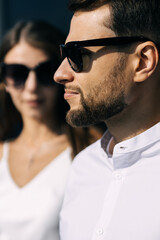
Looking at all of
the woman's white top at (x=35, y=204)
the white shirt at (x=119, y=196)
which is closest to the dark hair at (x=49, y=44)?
the woman's white top at (x=35, y=204)

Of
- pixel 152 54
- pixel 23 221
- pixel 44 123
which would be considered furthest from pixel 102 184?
pixel 44 123

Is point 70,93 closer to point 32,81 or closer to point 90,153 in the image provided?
point 90,153

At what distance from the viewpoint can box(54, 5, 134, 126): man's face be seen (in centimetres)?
161

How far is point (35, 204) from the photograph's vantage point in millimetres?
2393

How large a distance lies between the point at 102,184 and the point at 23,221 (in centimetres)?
89

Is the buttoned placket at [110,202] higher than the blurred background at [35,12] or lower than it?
lower

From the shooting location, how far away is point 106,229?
1538 millimetres

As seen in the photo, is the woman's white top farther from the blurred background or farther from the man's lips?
the blurred background

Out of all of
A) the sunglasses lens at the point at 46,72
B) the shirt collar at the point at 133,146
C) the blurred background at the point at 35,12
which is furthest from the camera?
the blurred background at the point at 35,12

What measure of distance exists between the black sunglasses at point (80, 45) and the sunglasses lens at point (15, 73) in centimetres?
88

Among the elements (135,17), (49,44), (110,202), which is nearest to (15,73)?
(49,44)

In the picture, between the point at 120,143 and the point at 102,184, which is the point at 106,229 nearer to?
the point at 102,184

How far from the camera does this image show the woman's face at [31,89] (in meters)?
2.50

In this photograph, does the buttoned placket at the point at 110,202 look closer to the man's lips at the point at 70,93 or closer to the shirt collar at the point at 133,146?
the shirt collar at the point at 133,146
